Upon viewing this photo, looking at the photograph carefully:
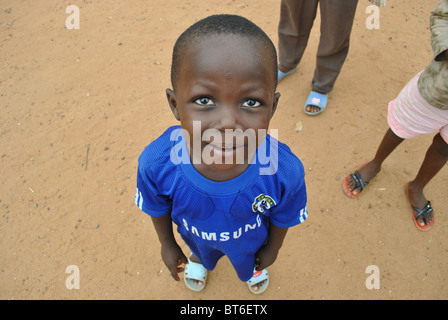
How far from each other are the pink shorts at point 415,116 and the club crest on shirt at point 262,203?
1193 millimetres

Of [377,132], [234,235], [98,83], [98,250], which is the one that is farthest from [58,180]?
[377,132]

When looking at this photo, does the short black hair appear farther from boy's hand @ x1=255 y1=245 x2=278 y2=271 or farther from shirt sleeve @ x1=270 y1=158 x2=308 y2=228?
boy's hand @ x1=255 y1=245 x2=278 y2=271

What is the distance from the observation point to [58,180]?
2.56 m

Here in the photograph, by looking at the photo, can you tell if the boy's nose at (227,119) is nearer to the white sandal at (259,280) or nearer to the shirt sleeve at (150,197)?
the shirt sleeve at (150,197)

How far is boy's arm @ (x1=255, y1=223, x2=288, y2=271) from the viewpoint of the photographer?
1.47 meters

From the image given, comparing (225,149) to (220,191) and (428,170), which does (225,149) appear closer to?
(220,191)

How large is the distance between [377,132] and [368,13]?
156 cm

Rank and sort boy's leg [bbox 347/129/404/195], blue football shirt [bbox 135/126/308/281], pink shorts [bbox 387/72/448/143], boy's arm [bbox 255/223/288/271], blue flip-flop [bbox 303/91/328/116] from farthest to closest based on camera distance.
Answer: blue flip-flop [bbox 303/91/328/116] → boy's leg [bbox 347/129/404/195] → pink shorts [bbox 387/72/448/143] → boy's arm [bbox 255/223/288/271] → blue football shirt [bbox 135/126/308/281]

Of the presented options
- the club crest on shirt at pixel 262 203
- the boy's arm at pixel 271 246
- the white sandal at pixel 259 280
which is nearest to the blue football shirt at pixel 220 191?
the club crest on shirt at pixel 262 203

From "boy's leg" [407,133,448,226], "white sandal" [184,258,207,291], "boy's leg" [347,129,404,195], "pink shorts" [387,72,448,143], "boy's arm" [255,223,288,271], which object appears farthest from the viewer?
"boy's leg" [347,129,404,195]

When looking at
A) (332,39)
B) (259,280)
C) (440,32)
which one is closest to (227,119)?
(440,32)

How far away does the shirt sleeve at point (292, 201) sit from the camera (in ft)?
4.00

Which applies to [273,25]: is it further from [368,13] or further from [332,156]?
[332,156]

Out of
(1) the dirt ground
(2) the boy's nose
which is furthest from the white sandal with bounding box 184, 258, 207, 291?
(2) the boy's nose
